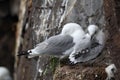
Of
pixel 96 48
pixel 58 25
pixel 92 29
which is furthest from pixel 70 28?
pixel 58 25

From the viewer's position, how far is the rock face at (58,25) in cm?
559

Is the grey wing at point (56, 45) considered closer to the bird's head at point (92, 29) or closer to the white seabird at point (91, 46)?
the white seabird at point (91, 46)

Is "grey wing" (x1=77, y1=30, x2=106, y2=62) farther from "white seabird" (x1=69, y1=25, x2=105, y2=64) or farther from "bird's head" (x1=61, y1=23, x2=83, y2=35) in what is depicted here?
"bird's head" (x1=61, y1=23, x2=83, y2=35)

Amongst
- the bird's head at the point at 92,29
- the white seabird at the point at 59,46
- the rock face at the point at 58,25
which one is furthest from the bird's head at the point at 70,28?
the rock face at the point at 58,25

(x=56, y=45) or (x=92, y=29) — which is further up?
(x=92, y=29)

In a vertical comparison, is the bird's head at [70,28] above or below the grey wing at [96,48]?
above

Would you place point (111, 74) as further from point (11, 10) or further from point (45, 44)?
point (11, 10)

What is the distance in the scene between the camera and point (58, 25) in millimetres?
6391

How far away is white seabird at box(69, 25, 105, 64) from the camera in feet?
18.3

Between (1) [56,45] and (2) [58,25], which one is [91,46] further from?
(2) [58,25]

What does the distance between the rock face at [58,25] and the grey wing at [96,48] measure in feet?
0.22

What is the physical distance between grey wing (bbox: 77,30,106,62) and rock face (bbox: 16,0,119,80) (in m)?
0.07

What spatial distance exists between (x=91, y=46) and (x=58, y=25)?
87 centimetres

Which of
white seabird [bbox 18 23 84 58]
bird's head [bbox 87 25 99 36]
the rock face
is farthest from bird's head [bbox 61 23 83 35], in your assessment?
the rock face
